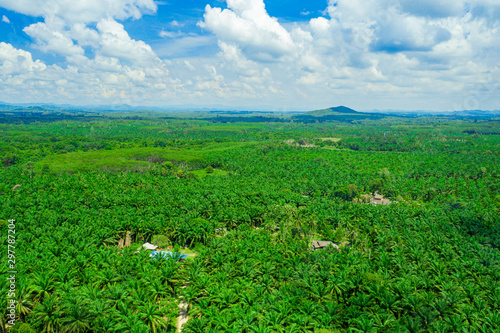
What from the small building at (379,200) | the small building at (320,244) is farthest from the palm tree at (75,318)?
the small building at (379,200)

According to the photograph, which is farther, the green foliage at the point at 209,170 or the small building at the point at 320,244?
the green foliage at the point at 209,170

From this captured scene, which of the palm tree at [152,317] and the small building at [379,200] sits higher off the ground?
the palm tree at [152,317]

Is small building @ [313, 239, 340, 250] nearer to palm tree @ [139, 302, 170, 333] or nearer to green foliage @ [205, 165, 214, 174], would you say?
palm tree @ [139, 302, 170, 333]

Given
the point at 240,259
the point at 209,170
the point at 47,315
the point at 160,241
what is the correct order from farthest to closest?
1. the point at 209,170
2. the point at 160,241
3. the point at 240,259
4. the point at 47,315

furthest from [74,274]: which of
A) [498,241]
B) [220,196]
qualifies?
[498,241]

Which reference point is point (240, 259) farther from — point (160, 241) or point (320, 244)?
point (320, 244)

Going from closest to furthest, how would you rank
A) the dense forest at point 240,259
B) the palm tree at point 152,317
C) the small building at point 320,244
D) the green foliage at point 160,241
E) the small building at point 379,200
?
the palm tree at point 152,317 < the dense forest at point 240,259 < the green foliage at point 160,241 < the small building at point 320,244 < the small building at point 379,200

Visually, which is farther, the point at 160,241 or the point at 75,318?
the point at 160,241

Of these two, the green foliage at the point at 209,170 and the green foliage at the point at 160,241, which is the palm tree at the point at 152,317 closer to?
the green foliage at the point at 160,241

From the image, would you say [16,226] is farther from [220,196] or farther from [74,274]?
[220,196]

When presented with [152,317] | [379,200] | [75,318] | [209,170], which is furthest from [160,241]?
[209,170]

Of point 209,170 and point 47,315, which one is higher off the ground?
point 47,315
